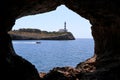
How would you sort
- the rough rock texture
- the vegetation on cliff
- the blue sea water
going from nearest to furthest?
the rough rock texture → the blue sea water → the vegetation on cliff

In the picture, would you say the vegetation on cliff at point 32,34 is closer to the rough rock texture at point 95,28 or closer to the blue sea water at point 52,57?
the blue sea water at point 52,57

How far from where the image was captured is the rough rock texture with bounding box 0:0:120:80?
74.3ft

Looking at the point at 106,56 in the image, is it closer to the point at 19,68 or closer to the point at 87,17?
the point at 87,17

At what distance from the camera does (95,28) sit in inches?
1146

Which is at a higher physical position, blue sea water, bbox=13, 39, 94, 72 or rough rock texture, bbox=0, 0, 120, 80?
rough rock texture, bbox=0, 0, 120, 80

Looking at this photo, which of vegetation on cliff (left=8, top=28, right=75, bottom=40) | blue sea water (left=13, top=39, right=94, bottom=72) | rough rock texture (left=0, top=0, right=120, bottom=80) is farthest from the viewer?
vegetation on cliff (left=8, top=28, right=75, bottom=40)

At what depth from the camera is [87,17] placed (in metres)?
28.4

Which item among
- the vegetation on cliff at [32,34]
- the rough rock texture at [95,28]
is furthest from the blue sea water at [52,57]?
the vegetation on cliff at [32,34]

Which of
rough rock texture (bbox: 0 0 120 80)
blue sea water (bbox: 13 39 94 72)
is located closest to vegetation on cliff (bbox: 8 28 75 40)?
blue sea water (bbox: 13 39 94 72)

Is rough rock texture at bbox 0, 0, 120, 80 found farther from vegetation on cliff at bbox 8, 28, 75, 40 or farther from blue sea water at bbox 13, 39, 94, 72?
vegetation on cliff at bbox 8, 28, 75, 40

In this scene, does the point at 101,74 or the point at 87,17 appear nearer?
the point at 101,74

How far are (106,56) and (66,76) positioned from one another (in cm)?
359

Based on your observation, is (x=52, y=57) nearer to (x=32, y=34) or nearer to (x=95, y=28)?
(x=95, y=28)

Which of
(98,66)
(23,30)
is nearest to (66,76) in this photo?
(98,66)
